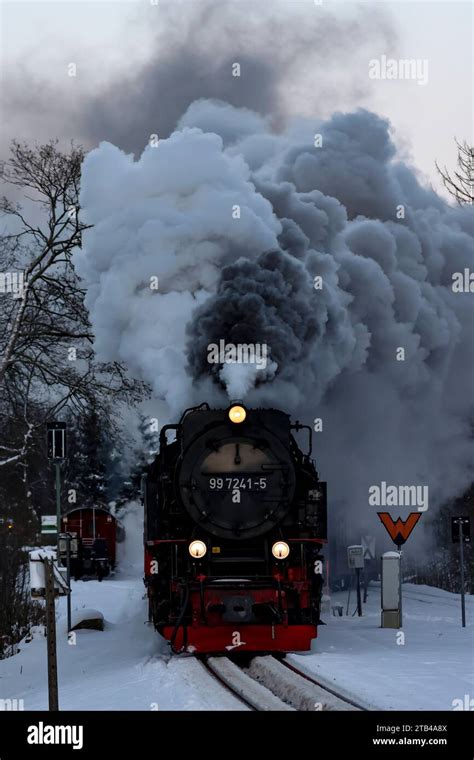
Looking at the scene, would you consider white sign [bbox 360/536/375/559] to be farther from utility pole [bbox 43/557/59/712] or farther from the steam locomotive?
utility pole [bbox 43/557/59/712]

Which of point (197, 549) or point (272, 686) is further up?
point (197, 549)

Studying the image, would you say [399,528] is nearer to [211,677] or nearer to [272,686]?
[211,677]

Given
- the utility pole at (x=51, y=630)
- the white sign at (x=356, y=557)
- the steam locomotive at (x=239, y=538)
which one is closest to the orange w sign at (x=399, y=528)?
the white sign at (x=356, y=557)

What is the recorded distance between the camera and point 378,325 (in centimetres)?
2570

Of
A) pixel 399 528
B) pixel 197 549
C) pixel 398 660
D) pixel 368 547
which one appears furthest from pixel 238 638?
pixel 368 547

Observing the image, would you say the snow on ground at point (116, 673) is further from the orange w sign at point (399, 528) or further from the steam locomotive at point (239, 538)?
the orange w sign at point (399, 528)

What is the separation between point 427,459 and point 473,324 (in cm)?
374

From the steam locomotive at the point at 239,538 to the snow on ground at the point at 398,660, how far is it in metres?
0.74

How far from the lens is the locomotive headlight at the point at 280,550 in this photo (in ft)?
52.9

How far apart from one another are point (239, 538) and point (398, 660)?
246 centimetres

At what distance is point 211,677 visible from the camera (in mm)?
13789
